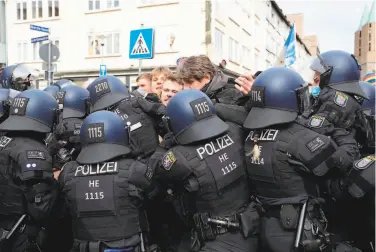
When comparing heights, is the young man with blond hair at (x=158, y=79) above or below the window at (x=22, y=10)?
below

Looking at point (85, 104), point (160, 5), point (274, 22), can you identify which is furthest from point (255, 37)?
point (85, 104)

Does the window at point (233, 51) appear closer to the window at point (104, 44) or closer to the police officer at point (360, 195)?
the window at point (104, 44)

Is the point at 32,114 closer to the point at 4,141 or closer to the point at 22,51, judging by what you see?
the point at 4,141

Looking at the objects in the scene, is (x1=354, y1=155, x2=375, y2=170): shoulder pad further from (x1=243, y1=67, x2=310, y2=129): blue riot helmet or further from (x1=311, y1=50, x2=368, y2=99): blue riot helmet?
(x1=311, y1=50, x2=368, y2=99): blue riot helmet

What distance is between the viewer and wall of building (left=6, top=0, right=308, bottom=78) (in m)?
23.3

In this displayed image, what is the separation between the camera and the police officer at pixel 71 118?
15.7 feet

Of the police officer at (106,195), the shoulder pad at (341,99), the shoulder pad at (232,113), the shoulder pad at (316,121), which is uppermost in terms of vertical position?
the shoulder pad at (341,99)

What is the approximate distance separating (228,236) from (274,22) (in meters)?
38.5

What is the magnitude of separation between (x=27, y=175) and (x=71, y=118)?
2119mm

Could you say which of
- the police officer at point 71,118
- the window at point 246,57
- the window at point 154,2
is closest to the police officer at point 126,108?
the police officer at point 71,118

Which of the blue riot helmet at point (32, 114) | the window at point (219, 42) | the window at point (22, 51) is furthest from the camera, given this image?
the window at point (22, 51)

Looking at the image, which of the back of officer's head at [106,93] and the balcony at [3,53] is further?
the balcony at [3,53]

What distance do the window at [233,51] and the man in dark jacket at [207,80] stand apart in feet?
77.3

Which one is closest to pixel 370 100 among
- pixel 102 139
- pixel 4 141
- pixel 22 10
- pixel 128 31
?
pixel 102 139
